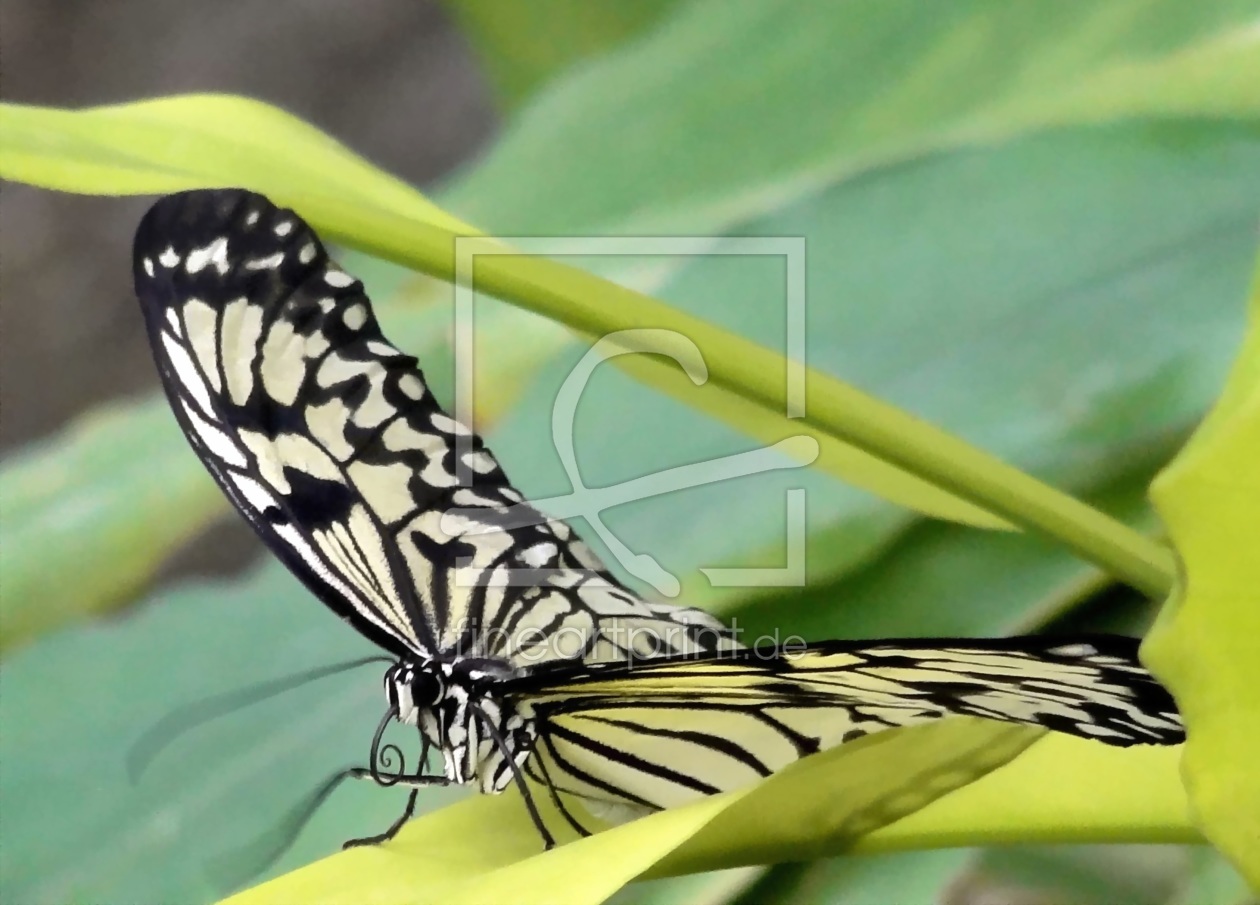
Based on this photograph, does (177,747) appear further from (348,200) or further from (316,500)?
(348,200)

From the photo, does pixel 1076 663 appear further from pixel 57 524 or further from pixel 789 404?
pixel 57 524

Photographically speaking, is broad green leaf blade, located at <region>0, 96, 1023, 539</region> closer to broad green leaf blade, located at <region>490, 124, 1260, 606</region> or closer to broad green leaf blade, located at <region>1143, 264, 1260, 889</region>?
broad green leaf blade, located at <region>1143, 264, 1260, 889</region>

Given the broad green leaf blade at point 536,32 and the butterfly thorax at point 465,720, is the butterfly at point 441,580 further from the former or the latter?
the broad green leaf blade at point 536,32

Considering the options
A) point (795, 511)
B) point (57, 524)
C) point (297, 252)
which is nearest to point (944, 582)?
point (795, 511)

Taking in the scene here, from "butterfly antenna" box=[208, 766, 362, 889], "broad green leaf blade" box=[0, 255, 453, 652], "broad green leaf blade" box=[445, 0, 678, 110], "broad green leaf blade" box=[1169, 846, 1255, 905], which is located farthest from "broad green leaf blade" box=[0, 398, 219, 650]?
"broad green leaf blade" box=[1169, 846, 1255, 905]

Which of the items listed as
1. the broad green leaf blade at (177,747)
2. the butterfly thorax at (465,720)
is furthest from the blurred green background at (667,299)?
the butterfly thorax at (465,720)

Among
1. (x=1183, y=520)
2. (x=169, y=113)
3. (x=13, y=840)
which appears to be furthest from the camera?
(x=13, y=840)
